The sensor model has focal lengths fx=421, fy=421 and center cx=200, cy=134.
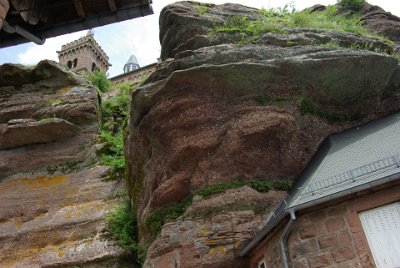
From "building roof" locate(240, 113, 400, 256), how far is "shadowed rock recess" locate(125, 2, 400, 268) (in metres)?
0.68

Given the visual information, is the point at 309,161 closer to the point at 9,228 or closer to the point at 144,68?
the point at 9,228

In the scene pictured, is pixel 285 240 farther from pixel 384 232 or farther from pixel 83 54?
pixel 83 54

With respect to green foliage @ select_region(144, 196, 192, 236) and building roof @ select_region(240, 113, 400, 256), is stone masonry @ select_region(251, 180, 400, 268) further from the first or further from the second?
green foliage @ select_region(144, 196, 192, 236)

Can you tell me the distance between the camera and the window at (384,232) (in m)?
5.76

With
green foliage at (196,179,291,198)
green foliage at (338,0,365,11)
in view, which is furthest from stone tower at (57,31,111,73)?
green foliage at (196,179,291,198)

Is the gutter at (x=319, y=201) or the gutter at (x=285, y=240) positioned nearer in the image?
the gutter at (x=319, y=201)

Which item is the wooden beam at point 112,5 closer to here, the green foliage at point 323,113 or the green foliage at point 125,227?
the green foliage at point 125,227

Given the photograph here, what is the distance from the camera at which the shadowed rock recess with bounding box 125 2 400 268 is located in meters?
8.24

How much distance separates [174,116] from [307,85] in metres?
3.07

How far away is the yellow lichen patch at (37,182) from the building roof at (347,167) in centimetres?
803

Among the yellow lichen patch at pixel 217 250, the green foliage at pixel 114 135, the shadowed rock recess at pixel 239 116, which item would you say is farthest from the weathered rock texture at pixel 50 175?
the yellow lichen patch at pixel 217 250

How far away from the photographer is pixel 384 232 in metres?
5.94

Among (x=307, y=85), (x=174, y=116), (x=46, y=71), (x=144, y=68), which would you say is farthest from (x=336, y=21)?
(x=144, y=68)

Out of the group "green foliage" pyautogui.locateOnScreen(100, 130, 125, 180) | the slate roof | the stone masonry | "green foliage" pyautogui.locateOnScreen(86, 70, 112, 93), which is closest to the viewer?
the stone masonry
